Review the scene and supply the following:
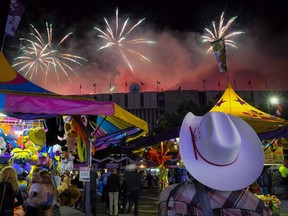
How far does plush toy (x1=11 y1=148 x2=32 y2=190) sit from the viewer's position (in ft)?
32.3

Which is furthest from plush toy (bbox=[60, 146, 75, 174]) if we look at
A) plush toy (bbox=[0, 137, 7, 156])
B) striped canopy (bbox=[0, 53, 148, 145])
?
striped canopy (bbox=[0, 53, 148, 145])

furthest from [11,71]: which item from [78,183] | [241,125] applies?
[78,183]

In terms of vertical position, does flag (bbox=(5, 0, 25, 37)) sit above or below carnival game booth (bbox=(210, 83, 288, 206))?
above

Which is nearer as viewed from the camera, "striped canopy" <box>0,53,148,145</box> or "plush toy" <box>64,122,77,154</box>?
"striped canopy" <box>0,53,148,145</box>

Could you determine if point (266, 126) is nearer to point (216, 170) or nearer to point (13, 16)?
point (216, 170)

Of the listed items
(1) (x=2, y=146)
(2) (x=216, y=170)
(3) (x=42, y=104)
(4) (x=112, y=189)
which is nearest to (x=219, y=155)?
(2) (x=216, y=170)

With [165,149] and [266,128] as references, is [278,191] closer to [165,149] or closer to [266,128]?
[165,149]

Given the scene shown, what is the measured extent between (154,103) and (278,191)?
5028 cm

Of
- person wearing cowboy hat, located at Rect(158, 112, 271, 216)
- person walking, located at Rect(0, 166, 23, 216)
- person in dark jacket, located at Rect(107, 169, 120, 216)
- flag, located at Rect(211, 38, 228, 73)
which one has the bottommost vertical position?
person in dark jacket, located at Rect(107, 169, 120, 216)

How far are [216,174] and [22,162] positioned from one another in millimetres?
9975

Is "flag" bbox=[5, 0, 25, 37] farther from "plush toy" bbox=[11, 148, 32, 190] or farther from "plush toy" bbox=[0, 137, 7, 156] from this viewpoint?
"plush toy" bbox=[11, 148, 32, 190]

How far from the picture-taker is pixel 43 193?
5574 mm

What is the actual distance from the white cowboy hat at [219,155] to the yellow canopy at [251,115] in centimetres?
770

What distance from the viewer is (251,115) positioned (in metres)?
10.2
